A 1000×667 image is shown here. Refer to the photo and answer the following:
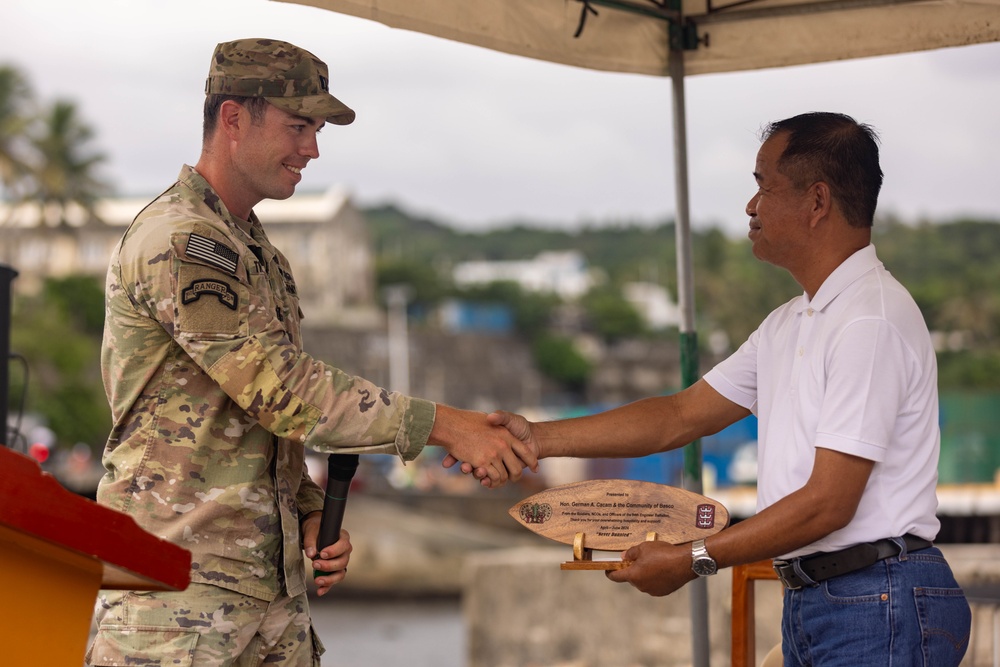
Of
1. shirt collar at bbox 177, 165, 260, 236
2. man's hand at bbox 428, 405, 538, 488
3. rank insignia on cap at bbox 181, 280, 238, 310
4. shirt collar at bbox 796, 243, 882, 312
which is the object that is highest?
shirt collar at bbox 177, 165, 260, 236

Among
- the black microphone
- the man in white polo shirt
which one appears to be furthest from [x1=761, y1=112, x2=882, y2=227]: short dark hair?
the black microphone

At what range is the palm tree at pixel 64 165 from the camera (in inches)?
2297

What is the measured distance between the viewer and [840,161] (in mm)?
2727

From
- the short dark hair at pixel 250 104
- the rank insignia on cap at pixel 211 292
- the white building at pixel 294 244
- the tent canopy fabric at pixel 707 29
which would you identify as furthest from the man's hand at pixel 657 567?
the white building at pixel 294 244

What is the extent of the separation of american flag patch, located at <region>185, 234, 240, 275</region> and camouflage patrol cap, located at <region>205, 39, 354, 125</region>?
1.33ft

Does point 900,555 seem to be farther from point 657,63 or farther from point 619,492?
point 657,63

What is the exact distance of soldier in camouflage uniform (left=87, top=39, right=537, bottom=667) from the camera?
99.8 inches

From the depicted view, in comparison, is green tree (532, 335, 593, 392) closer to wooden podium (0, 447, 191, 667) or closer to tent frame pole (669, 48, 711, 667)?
tent frame pole (669, 48, 711, 667)

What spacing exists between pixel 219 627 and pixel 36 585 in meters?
0.66

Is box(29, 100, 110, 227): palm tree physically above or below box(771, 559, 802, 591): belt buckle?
above

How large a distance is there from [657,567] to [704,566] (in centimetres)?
11

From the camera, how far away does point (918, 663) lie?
247 cm

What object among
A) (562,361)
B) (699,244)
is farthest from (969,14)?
(699,244)

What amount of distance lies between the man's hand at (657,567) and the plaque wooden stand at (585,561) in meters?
0.02
